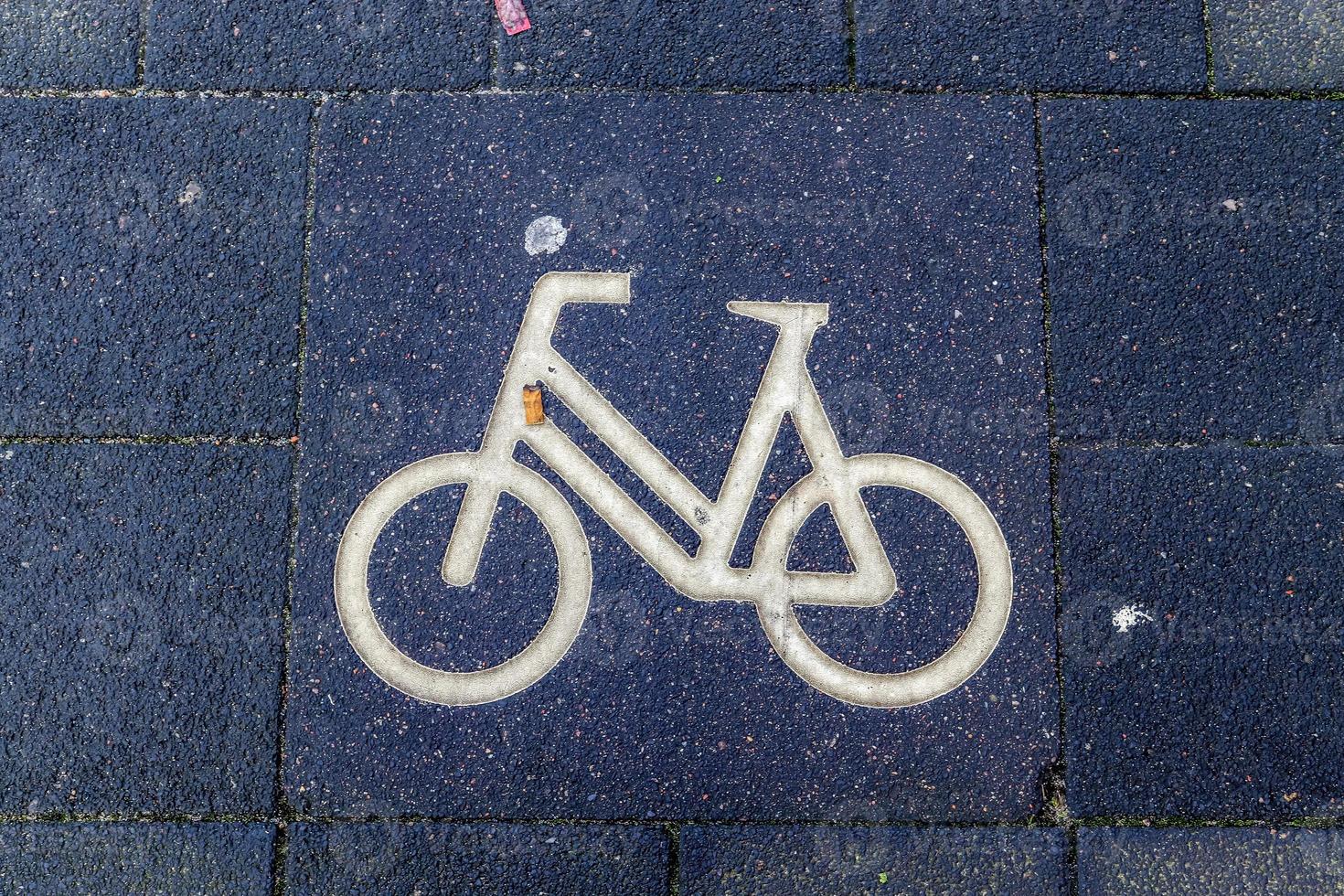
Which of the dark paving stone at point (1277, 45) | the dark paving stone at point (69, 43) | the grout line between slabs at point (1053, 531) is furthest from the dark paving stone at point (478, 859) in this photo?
the dark paving stone at point (1277, 45)

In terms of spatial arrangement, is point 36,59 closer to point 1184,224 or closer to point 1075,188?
point 1075,188

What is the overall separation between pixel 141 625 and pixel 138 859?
0.75m

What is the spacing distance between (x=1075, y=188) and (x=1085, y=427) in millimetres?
868

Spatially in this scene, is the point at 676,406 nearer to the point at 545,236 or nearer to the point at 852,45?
the point at 545,236

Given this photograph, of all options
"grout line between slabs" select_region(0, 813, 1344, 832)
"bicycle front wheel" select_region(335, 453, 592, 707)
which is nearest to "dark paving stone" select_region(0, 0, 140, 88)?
"bicycle front wheel" select_region(335, 453, 592, 707)

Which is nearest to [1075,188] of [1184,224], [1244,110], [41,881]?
[1184,224]

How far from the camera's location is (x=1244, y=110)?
3.11m

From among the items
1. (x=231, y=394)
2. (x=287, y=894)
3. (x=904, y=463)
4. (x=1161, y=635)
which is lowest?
(x=287, y=894)

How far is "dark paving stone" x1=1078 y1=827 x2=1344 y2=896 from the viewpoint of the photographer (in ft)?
8.91

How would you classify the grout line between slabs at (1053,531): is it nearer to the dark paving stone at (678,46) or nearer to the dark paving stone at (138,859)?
the dark paving stone at (678,46)

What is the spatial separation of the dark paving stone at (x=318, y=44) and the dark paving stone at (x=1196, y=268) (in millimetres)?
2186

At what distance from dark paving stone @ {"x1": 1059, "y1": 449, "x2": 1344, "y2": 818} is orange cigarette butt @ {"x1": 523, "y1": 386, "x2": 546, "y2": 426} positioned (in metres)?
1.78

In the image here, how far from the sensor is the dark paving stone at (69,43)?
318 cm

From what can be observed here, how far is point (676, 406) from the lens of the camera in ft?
9.70
